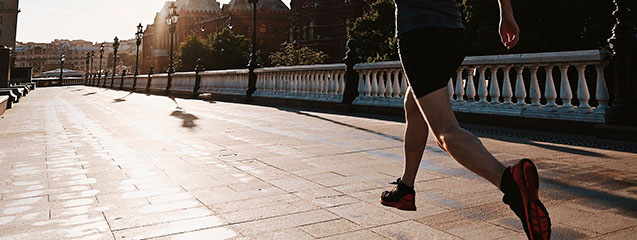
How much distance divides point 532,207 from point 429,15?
1.05 meters

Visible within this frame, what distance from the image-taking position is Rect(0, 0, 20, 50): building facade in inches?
3081

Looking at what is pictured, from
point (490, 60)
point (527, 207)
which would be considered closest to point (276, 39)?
point (490, 60)

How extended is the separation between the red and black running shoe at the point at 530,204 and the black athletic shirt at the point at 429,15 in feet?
2.68

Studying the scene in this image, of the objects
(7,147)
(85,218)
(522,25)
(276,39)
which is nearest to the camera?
(85,218)

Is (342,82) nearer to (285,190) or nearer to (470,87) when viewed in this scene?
(470,87)

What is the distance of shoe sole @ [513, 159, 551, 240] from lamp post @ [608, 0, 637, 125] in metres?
5.26

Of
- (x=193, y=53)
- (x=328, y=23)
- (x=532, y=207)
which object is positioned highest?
(x=328, y=23)

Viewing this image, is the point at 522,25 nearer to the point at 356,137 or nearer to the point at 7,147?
the point at 356,137

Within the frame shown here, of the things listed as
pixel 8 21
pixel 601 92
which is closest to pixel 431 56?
pixel 601 92

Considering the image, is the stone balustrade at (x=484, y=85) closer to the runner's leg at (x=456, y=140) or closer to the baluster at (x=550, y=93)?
the baluster at (x=550, y=93)

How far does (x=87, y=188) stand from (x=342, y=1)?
218ft

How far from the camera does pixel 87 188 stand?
3.84m

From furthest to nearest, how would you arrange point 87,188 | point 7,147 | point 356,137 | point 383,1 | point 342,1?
point 342,1 < point 383,1 < point 356,137 < point 7,147 < point 87,188

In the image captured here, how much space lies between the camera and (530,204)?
82.4 inches
